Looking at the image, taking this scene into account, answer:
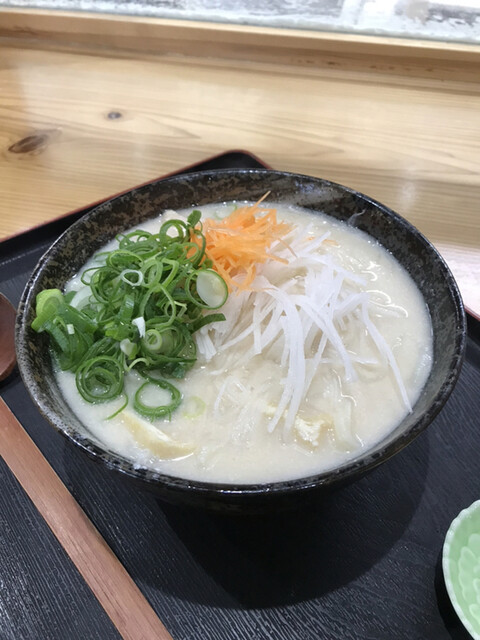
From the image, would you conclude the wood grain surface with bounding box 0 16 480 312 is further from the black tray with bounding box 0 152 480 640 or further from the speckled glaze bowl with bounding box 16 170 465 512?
the black tray with bounding box 0 152 480 640

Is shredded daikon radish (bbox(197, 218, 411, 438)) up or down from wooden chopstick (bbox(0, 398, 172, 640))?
up

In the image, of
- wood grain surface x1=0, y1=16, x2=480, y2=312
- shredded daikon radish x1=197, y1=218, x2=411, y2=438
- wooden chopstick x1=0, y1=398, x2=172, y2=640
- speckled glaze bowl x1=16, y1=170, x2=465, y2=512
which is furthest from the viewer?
wood grain surface x1=0, y1=16, x2=480, y2=312

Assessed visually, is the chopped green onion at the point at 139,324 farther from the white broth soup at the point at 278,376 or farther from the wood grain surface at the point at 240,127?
the wood grain surface at the point at 240,127

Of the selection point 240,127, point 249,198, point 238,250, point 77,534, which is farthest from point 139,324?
point 240,127

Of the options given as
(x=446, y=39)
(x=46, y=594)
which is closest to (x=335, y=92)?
(x=446, y=39)

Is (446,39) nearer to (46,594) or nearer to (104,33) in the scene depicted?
(104,33)

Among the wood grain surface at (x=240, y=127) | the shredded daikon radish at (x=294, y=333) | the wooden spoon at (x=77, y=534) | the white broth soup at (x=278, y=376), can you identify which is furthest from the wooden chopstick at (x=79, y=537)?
the wood grain surface at (x=240, y=127)

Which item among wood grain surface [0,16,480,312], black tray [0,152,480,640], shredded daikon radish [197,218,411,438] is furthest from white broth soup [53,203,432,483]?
wood grain surface [0,16,480,312]
